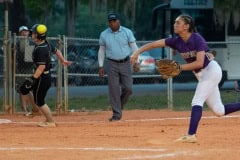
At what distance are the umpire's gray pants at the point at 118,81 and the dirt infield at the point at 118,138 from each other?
386 millimetres

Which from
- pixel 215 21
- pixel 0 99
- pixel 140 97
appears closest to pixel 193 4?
pixel 215 21

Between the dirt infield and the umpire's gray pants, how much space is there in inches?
→ 15.2

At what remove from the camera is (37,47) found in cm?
1557

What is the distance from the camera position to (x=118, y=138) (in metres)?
13.5

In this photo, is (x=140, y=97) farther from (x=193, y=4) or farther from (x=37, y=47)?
(x=37, y=47)

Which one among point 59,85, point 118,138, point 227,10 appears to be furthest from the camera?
point 227,10

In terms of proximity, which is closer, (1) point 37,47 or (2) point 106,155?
(2) point 106,155

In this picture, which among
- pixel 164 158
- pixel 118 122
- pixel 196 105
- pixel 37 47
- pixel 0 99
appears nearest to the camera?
pixel 164 158

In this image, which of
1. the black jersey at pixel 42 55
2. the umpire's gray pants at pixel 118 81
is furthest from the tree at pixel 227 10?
the black jersey at pixel 42 55

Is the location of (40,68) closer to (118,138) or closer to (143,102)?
(118,138)

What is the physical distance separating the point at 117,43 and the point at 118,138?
12.3 feet

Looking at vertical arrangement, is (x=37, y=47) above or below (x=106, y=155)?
above


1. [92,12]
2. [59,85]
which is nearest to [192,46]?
[59,85]

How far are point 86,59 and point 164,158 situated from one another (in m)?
13.7
